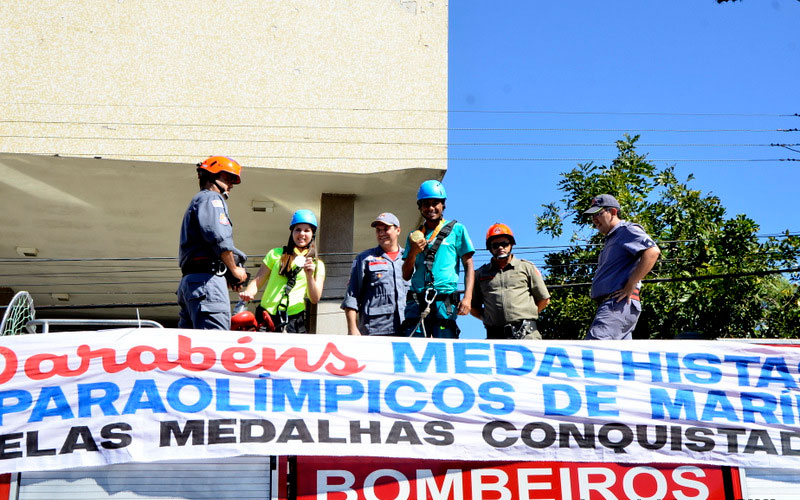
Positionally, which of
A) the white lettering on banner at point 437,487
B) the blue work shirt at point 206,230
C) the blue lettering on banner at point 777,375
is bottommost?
the white lettering on banner at point 437,487

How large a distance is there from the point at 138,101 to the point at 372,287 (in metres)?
6.14

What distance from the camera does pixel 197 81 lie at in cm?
1181

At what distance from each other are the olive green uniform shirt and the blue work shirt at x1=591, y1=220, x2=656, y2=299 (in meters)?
0.67

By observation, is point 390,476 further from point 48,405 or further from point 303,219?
point 303,219

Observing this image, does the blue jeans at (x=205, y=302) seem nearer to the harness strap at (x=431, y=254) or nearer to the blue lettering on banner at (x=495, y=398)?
the harness strap at (x=431, y=254)

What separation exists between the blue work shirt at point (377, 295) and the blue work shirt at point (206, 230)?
3.63 ft

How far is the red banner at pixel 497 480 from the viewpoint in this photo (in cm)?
492

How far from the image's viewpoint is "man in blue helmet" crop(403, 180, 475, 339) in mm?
6652

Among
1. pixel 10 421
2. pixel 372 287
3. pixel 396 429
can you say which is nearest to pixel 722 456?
pixel 396 429

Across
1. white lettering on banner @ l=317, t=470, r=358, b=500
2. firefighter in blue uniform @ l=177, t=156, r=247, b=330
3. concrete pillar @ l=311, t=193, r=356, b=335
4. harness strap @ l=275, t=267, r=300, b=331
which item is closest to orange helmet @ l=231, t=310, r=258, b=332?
harness strap @ l=275, t=267, r=300, b=331

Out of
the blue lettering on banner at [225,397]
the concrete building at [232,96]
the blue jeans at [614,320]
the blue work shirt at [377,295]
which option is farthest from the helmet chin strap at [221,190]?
the concrete building at [232,96]

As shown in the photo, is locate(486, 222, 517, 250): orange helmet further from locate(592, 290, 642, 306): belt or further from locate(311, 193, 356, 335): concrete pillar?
locate(311, 193, 356, 335): concrete pillar

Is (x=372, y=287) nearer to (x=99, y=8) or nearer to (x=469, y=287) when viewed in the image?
(x=469, y=287)

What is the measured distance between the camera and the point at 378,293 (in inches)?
271
